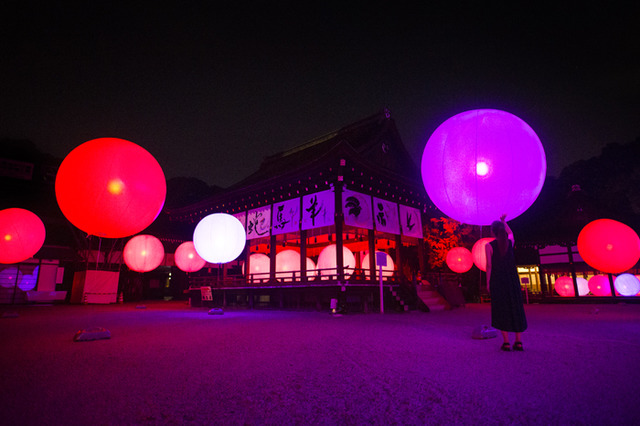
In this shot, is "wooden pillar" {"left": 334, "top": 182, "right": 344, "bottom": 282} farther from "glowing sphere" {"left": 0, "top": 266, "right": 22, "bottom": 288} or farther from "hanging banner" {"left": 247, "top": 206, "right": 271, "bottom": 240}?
"glowing sphere" {"left": 0, "top": 266, "right": 22, "bottom": 288}

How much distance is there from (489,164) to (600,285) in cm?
2012

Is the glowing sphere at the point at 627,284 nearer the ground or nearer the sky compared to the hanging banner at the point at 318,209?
nearer the ground

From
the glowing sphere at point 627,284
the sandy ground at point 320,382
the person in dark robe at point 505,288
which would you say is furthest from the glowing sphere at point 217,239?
the glowing sphere at point 627,284

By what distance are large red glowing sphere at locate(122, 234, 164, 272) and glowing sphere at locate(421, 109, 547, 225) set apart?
12242mm

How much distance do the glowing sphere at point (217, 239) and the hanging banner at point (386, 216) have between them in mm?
6342

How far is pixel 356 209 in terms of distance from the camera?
1291 cm

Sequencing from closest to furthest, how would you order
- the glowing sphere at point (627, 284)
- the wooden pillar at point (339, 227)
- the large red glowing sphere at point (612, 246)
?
the large red glowing sphere at point (612, 246) < the wooden pillar at point (339, 227) < the glowing sphere at point (627, 284)

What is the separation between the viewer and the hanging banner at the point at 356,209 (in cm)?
1262

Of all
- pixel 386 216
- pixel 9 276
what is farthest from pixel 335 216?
pixel 9 276

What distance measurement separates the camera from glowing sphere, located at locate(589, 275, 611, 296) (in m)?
18.4

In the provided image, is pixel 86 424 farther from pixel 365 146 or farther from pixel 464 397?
pixel 365 146

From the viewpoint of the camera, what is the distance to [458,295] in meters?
14.7

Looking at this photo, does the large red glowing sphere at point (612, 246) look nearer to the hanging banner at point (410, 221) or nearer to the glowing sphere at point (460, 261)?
the glowing sphere at point (460, 261)

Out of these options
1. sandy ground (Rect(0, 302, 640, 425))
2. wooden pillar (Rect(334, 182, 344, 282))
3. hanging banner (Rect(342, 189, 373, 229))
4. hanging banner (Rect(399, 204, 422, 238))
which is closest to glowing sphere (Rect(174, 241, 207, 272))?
wooden pillar (Rect(334, 182, 344, 282))
